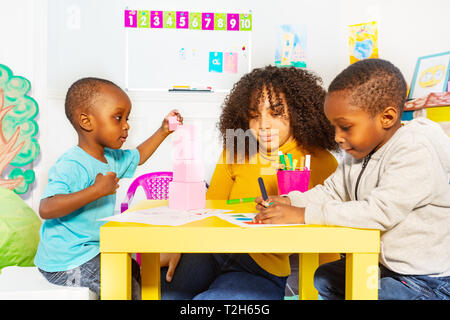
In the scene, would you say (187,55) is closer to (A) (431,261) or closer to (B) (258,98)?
(B) (258,98)

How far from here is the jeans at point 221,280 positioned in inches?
35.1

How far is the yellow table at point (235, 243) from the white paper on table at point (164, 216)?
44 mm

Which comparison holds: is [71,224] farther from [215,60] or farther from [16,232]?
[215,60]

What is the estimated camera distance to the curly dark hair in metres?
1.17

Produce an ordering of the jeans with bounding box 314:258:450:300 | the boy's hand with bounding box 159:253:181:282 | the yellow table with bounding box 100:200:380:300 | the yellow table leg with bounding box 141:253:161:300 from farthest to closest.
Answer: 1. the boy's hand with bounding box 159:253:181:282
2. the yellow table leg with bounding box 141:253:161:300
3. the jeans with bounding box 314:258:450:300
4. the yellow table with bounding box 100:200:380:300

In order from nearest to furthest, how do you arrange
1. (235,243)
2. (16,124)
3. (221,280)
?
(235,243)
(221,280)
(16,124)

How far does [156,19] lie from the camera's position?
192 cm

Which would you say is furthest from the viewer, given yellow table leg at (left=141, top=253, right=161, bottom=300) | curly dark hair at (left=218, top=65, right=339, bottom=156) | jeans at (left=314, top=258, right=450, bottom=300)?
curly dark hair at (left=218, top=65, right=339, bottom=156)

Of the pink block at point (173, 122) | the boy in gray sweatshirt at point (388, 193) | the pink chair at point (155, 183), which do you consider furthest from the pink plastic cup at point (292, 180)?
the pink chair at point (155, 183)

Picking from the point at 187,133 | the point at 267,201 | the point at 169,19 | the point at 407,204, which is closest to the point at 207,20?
the point at 169,19

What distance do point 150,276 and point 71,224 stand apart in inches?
9.4

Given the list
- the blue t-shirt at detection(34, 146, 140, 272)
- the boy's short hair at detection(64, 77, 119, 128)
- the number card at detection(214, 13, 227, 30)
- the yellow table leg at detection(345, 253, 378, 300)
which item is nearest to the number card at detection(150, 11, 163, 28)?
the number card at detection(214, 13, 227, 30)

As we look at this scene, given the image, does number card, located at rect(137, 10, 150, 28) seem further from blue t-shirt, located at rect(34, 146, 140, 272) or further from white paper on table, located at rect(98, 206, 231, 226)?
white paper on table, located at rect(98, 206, 231, 226)

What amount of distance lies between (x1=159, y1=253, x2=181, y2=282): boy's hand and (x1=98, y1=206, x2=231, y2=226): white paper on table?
0.88 feet
